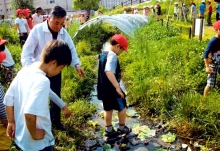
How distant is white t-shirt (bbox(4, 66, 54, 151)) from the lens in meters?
1.68

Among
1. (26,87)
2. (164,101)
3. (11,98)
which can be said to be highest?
(26,87)

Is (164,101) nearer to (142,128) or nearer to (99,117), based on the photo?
(142,128)

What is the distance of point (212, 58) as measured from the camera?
14.0 feet

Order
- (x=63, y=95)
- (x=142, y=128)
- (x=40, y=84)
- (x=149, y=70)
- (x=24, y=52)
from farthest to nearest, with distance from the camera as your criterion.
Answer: (x=149, y=70) → (x=63, y=95) → (x=142, y=128) → (x=24, y=52) → (x=40, y=84)

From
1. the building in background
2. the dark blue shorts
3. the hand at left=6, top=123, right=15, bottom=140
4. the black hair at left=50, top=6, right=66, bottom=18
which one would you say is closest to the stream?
the dark blue shorts

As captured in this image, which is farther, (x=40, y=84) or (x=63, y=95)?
(x=63, y=95)

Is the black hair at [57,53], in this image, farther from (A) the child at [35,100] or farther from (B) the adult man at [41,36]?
(B) the adult man at [41,36]

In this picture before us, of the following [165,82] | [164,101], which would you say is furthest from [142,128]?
[165,82]

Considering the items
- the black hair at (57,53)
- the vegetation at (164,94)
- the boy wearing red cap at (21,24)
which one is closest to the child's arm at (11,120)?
the black hair at (57,53)

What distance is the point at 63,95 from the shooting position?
529 centimetres

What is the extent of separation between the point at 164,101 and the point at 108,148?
4.81 feet

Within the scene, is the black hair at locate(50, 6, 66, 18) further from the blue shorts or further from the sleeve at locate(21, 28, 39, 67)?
the blue shorts

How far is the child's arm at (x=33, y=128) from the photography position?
5.62ft

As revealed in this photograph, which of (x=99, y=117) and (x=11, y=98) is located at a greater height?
(x=11, y=98)
